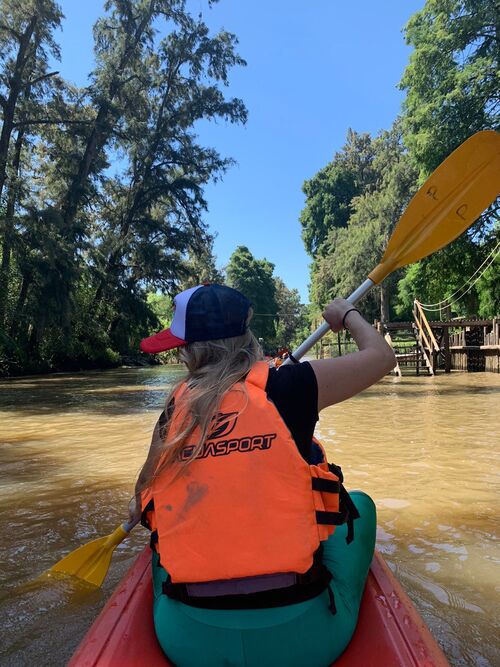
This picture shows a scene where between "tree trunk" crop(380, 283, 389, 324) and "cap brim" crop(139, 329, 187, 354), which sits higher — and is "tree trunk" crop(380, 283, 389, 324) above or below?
above

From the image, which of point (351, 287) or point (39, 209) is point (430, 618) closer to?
point (39, 209)

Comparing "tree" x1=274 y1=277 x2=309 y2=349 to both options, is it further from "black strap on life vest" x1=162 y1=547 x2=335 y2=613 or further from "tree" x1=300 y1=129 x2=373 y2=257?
"black strap on life vest" x1=162 y1=547 x2=335 y2=613

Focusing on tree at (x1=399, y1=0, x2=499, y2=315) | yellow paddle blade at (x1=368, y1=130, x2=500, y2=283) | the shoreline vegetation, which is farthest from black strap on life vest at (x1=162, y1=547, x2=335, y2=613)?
tree at (x1=399, y1=0, x2=499, y2=315)

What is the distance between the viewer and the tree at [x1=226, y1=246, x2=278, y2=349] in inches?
2228

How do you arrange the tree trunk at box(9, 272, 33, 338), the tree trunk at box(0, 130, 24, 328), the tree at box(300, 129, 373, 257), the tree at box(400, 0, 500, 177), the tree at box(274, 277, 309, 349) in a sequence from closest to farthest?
the tree at box(400, 0, 500, 177), the tree trunk at box(0, 130, 24, 328), the tree trunk at box(9, 272, 33, 338), the tree at box(300, 129, 373, 257), the tree at box(274, 277, 309, 349)

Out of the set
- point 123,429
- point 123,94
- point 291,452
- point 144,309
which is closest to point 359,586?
point 291,452

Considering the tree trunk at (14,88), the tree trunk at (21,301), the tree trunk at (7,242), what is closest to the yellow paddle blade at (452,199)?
the tree trunk at (7,242)

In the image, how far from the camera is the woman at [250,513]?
1228 mm

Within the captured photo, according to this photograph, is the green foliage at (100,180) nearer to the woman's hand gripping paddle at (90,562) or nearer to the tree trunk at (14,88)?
the tree trunk at (14,88)

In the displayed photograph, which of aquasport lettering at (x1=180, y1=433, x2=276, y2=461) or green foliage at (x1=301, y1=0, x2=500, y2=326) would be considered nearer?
aquasport lettering at (x1=180, y1=433, x2=276, y2=461)

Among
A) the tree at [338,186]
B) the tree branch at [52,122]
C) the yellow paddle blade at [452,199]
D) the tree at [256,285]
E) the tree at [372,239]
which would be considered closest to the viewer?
the yellow paddle blade at [452,199]

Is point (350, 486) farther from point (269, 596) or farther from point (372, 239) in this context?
point (372, 239)

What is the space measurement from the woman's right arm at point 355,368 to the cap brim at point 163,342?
0.42 metres

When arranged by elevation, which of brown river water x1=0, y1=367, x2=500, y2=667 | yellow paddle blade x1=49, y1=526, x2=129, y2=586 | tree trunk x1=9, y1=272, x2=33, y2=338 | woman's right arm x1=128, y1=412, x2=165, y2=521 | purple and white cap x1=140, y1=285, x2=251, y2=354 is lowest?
brown river water x1=0, y1=367, x2=500, y2=667
